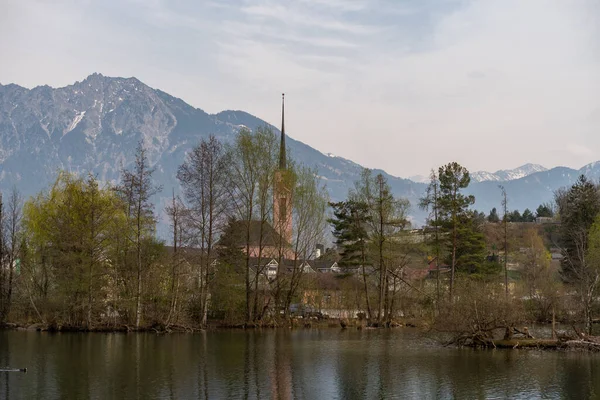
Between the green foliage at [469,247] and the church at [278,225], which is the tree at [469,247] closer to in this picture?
the green foliage at [469,247]

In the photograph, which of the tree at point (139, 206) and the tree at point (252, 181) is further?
the tree at point (252, 181)

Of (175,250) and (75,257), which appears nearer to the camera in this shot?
(75,257)

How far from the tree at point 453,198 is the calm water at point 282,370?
75.9 feet

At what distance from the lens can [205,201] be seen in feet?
206

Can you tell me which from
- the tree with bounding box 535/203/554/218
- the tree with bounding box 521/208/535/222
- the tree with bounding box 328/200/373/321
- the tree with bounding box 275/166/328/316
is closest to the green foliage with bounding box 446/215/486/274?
the tree with bounding box 328/200/373/321

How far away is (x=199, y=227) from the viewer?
204ft

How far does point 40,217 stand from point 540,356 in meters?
43.9

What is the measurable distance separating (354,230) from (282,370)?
35.5 metres

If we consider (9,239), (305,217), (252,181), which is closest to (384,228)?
(305,217)

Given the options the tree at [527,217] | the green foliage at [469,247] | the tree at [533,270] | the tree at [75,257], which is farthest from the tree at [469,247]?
the tree at [527,217]

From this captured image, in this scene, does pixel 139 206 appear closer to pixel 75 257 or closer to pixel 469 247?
pixel 75 257

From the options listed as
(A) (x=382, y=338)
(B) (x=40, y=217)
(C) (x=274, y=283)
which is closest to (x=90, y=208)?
(B) (x=40, y=217)

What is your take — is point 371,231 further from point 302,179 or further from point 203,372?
point 203,372

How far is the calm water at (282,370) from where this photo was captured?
90.8 feet
